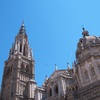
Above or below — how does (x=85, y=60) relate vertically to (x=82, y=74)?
above

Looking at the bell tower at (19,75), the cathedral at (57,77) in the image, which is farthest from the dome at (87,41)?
the bell tower at (19,75)

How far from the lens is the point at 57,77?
110 feet

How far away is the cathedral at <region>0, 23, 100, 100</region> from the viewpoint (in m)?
27.1

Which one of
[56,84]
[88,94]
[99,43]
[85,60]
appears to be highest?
[99,43]

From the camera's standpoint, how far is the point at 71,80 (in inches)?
1316

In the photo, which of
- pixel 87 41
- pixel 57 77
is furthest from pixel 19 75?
pixel 87 41

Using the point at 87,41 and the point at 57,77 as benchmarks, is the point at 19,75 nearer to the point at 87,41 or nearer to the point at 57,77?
the point at 57,77

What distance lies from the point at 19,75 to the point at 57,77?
396 inches

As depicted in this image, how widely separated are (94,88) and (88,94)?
114cm

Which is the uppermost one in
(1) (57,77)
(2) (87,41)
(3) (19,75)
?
(2) (87,41)

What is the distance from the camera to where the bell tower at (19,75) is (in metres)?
37.5

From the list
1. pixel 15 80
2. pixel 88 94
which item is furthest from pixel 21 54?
pixel 88 94

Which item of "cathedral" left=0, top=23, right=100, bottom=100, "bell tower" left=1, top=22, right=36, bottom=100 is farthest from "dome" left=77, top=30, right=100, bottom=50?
"bell tower" left=1, top=22, right=36, bottom=100

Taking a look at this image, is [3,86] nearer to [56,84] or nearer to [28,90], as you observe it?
[28,90]
